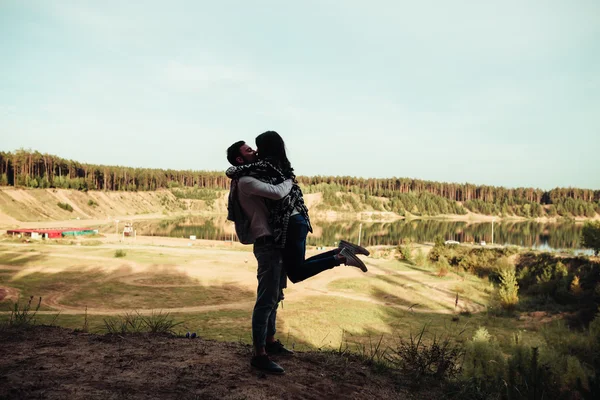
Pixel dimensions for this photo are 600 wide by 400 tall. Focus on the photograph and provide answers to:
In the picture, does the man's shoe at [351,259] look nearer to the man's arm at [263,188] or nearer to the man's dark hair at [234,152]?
the man's arm at [263,188]

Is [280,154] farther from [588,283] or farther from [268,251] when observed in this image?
[588,283]

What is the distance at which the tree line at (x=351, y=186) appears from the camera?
89.6m

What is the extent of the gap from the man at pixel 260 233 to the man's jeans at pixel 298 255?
0.11m

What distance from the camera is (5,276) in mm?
20922

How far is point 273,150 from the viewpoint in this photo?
439 cm

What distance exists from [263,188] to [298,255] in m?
0.80

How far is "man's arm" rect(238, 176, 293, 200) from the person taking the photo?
13.2ft

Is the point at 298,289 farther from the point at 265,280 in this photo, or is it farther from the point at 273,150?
the point at 273,150

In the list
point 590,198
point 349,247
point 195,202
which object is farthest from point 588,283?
point 590,198

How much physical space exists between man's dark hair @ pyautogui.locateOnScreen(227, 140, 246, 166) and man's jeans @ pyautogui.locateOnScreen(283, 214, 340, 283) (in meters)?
0.92

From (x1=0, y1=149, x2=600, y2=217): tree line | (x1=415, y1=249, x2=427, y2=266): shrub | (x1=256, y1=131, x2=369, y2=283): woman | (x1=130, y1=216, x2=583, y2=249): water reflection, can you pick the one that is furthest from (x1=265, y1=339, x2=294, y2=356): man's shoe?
(x1=0, y1=149, x2=600, y2=217): tree line

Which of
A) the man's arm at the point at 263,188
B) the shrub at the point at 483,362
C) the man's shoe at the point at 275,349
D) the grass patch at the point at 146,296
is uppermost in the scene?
the man's arm at the point at 263,188

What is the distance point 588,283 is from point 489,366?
64.1 feet

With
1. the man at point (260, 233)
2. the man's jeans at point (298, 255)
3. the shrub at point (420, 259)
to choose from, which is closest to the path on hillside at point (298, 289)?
the shrub at point (420, 259)
